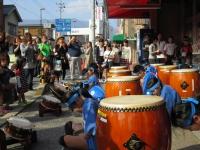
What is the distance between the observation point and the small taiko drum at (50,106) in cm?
915

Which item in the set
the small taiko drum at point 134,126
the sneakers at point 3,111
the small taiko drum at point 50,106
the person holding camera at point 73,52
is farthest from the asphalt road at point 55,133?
the person holding camera at point 73,52

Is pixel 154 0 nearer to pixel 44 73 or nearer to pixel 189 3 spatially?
pixel 189 3

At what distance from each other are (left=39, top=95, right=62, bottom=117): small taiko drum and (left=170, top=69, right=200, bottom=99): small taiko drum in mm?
2461

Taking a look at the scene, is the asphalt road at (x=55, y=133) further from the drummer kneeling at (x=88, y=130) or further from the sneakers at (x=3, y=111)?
the drummer kneeling at (x=88, y=130)

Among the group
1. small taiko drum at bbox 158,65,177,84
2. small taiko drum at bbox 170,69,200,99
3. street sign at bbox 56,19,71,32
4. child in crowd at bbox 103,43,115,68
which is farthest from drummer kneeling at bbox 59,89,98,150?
street sign at bbox 56,19,71,32

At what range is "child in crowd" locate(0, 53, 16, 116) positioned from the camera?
9203mm

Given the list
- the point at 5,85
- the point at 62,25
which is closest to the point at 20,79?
the point at 5,85

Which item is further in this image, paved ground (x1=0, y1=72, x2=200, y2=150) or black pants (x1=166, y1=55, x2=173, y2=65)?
black pants (x1=166, y1=55, x2=173, y2=65)

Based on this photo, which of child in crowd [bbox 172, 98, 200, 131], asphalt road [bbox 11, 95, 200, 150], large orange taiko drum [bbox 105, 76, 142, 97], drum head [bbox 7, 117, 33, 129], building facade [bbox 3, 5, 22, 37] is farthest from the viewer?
building facade [bbox 3, 5, 22, 37]

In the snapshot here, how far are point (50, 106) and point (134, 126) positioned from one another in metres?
5.06

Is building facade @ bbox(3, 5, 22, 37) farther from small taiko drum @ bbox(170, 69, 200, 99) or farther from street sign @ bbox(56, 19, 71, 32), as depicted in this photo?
small taiko drum @ bbox(170, 69, 200, 99)

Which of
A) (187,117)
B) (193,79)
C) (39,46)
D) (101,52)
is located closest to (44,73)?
(39,46)

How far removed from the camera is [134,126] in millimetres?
4375

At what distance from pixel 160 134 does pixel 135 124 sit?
0.89 feet
